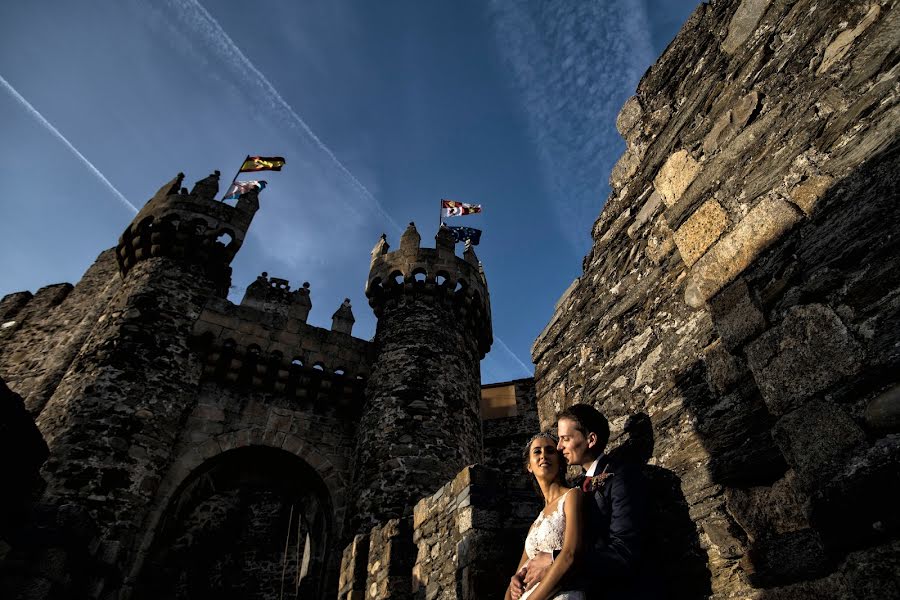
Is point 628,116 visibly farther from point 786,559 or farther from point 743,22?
point 786,559

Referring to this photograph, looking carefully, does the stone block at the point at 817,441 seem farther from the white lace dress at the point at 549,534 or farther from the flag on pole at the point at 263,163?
the flag on pole at the point at 263,163

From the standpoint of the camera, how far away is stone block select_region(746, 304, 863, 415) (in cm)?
166

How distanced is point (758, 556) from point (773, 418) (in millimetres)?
495

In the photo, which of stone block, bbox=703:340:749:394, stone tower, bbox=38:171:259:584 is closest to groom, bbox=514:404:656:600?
stone block, bbox=703:340:749:394

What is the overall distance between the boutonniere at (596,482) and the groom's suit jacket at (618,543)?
38mm

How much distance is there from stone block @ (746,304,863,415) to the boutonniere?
72 centimetres

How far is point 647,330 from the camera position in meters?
2.93

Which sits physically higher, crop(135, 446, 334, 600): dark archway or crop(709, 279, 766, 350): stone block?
crop(135, 446, 334, 600): dark archway

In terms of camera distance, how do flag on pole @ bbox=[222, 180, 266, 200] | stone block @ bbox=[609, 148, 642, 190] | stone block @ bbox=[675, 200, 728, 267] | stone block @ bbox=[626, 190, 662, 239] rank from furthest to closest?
1. flag on pole @ bbox=[222, 180, 266, 200]
2. stone block @ bbox=[609, 148, 642, 190]
3. stone block @ bbox=[626, 190, 662, 239]
4. stone block @ bbox=[675, 200, 728, 267]

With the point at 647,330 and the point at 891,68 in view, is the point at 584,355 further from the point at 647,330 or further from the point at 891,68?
the point at 891,68

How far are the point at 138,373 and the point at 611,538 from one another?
9481 mm

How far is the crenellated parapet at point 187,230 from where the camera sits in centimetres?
1125

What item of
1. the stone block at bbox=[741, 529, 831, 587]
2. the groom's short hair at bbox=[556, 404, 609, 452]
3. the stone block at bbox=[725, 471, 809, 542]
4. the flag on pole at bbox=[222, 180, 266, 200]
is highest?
the flag on pole at bbox=[222, 180, 266, 200]

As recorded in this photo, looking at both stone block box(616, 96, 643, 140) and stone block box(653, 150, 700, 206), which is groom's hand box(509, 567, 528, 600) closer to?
stone block box(653, 150, 700, 206)
